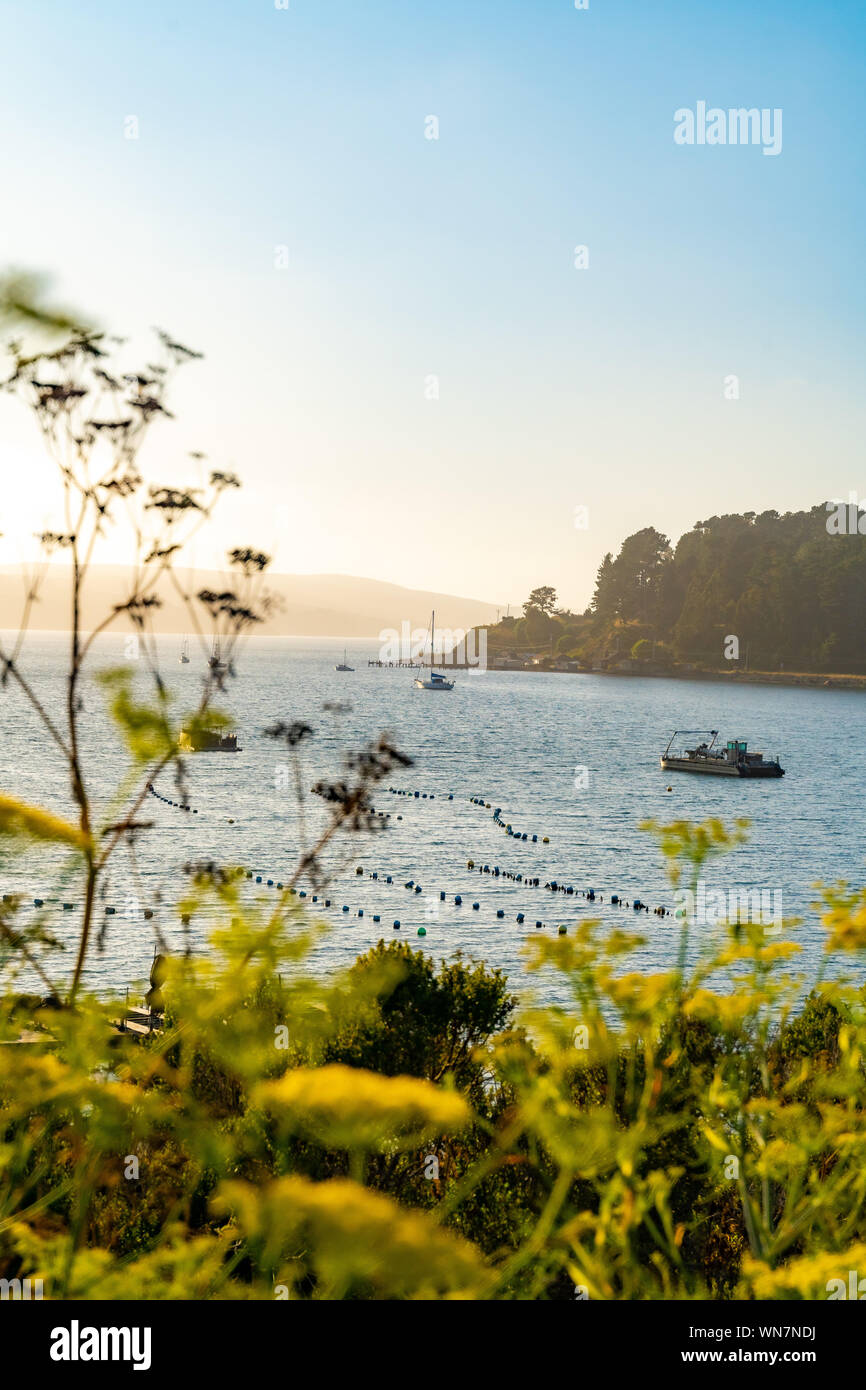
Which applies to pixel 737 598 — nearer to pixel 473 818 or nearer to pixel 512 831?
pixel 473 818

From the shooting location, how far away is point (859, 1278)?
2.66m

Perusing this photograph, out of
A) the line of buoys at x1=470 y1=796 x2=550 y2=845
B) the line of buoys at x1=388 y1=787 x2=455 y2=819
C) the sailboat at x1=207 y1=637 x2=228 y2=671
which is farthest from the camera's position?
the line of buoys at x1=388 y1=787 x2=455 y2=819

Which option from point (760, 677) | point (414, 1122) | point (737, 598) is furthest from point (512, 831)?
point (760, 677)

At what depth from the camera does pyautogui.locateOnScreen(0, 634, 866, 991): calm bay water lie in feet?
96.2

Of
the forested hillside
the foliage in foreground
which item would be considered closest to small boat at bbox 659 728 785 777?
the forested hillside

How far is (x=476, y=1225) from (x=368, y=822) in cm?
605

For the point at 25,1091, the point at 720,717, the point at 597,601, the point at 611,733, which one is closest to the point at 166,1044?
the point at 25,1091

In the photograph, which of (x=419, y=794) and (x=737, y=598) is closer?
(x=419, y=794)

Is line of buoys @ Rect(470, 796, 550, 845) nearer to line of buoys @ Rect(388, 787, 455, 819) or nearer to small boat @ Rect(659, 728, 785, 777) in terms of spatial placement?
line of buoys @ Rect(388, 787, 455, 819)

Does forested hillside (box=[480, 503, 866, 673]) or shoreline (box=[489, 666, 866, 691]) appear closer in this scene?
forested hillside (box=[480, 503, 866, 673])

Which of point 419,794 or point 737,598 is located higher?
point 737,598

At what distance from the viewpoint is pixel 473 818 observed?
48.2m

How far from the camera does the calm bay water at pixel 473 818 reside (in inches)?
1155

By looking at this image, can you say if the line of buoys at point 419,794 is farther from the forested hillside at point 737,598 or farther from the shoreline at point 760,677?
the shoreline at point 760,677
